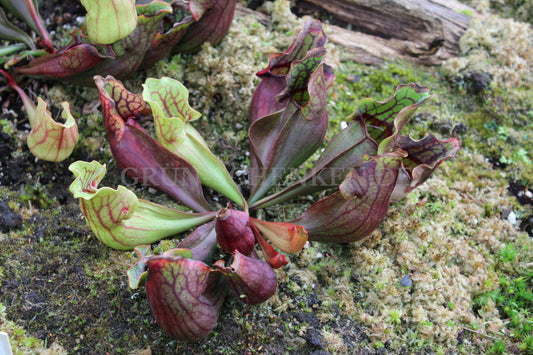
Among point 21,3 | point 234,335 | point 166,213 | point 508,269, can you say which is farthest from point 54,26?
point 508,269

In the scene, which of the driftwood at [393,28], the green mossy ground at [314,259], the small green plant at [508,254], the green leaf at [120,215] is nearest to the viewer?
the green leaf at [120,215]

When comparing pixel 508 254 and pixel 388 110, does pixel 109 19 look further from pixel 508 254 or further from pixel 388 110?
pixel 508 254

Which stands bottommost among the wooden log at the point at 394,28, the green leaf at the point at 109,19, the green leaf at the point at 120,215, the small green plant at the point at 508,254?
the small green plant at the point at 508,254

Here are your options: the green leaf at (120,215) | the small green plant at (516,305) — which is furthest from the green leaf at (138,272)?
the small green plant at (516,305)

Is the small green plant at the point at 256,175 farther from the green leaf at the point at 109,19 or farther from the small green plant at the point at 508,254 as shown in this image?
the small green plant at the point at 508,254

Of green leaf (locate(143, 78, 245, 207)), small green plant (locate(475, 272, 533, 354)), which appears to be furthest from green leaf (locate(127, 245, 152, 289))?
small green plant (locate(475, 272, 533, 354))

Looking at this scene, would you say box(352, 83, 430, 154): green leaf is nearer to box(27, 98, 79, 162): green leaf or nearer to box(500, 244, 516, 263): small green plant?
box(500, 244, 516, 263): small green plant
